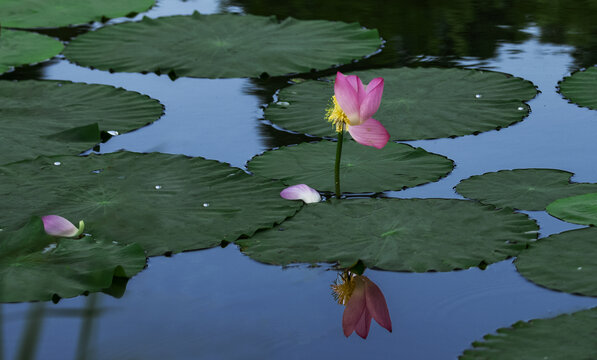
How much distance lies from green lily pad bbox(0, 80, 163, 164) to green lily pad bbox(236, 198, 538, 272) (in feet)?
3.24

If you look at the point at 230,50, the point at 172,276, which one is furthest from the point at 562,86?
the point at 172,276

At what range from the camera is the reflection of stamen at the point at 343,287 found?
6.75ft

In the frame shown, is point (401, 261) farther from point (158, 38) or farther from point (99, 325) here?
point (158, 38)

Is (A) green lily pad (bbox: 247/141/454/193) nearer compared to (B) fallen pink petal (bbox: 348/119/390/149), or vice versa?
(B) fallen pink petal (bbox: 348/119/390/149)

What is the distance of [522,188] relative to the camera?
2.54 meters

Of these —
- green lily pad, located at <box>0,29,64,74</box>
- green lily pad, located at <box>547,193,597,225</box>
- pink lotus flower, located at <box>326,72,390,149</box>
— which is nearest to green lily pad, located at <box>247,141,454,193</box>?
pink lotus flower, located at <box>326,72,390,149</box>

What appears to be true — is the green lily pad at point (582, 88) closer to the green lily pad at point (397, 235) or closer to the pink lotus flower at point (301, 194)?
the green lily pad at point (397, 235)

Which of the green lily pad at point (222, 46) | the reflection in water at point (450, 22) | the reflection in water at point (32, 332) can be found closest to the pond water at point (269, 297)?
the reflection in water at point (32, 332)

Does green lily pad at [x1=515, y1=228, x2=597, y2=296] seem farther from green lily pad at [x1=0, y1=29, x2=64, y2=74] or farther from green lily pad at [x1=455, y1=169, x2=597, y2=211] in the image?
green lily pad at [x1=0, y1=29, x2=64, y2=74]

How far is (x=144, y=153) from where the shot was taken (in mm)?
2854

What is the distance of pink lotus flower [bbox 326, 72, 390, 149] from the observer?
242 cm

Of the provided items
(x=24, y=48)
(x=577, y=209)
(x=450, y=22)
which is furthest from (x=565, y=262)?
(x=24, y=48)

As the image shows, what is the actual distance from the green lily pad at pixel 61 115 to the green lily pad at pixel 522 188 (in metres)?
1.29

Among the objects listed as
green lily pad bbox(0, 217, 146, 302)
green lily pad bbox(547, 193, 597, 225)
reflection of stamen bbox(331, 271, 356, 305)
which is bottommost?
reflection of stamen bbox(331, 271, 356, 305)
